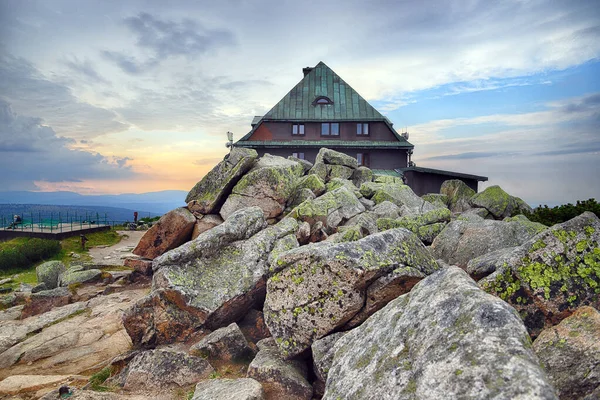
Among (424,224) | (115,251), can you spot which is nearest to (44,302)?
(115,251)

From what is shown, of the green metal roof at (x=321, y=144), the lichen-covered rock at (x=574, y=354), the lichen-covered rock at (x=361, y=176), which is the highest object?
the green metal roof at (x=321, y=144)

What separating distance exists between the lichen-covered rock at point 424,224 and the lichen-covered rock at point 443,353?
965cm

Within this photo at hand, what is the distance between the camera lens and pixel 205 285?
11.5 meters

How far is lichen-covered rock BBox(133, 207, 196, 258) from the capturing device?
19.3 metres

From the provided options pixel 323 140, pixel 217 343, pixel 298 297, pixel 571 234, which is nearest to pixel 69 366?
pixel 217 343

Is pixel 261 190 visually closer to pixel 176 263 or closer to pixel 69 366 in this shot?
pixel 176 263

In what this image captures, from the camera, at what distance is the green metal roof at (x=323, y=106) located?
49.7 m

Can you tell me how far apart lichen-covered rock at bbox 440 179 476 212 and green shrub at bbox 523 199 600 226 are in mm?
6672

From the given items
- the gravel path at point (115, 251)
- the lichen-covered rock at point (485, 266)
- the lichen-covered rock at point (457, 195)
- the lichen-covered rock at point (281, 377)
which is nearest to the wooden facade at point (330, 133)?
the lichen-covered rock at point (457, 195)

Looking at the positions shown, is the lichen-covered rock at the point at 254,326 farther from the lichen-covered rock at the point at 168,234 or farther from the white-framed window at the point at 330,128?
the white-framed window at the point at 330,128

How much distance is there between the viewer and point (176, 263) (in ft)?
39.5

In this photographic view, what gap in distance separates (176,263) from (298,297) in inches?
208

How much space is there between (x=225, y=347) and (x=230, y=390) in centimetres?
237

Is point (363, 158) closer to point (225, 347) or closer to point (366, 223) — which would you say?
point (366, 223)
